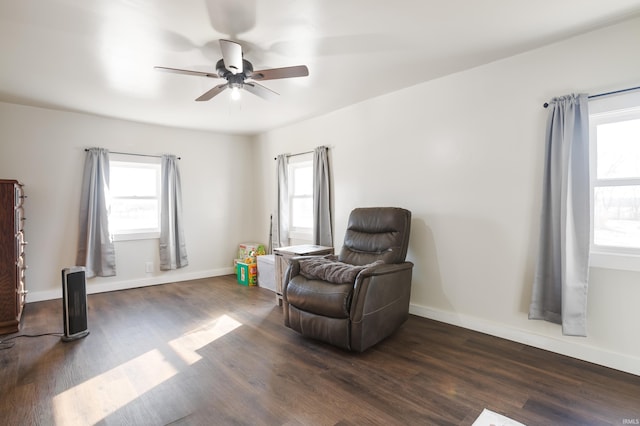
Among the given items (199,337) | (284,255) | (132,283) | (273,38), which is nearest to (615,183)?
(273,38)

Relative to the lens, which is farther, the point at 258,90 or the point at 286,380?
the point at 258,90

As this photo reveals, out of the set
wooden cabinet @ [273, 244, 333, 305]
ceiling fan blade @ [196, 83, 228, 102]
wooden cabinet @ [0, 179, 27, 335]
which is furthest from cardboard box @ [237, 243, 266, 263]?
ceiling fan blade @ [196, 83, 228, 102]

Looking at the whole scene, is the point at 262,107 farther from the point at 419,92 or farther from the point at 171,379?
the point at 171,379

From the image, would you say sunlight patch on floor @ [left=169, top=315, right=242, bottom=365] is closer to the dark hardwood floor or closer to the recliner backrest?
the dark hardwood floor

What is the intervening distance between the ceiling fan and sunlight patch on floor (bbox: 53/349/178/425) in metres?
2.14

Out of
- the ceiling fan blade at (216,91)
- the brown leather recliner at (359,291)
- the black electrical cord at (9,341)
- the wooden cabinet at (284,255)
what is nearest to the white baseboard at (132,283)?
the black electrical cord at (9,341)

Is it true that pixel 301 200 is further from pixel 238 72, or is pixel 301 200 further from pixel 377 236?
pixel 238 72

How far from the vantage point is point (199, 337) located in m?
2.87

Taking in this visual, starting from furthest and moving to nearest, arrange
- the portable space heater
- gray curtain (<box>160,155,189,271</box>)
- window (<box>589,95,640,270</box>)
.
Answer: gray curtain (<box>160,155,189,271</box>) → the portable space heater → window (<box>589,95,640,270</box>)

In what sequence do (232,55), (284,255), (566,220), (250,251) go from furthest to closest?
(250,251) < (284,255) < (566,220) < (232,55)

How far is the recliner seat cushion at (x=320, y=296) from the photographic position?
248 centimetres

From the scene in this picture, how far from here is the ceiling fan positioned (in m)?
2.21

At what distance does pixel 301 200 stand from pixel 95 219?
2.80 m

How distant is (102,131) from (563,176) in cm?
527
